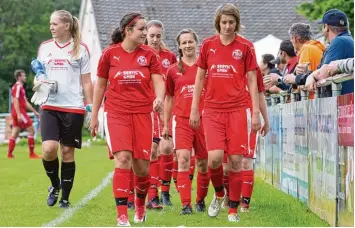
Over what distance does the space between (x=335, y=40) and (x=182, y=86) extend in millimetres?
2342

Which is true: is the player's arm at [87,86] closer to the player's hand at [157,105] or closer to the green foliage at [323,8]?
the player's hand at [157,105]

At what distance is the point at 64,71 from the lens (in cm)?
1307

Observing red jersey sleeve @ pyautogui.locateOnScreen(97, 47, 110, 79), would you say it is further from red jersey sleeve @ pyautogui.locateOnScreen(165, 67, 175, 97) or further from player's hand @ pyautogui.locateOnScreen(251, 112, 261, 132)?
red jersey sleeve @ pyautogui.locateOnScreen(165, 67, 175, 97)

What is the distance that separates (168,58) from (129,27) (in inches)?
121

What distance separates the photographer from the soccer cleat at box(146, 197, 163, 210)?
43.1 feet

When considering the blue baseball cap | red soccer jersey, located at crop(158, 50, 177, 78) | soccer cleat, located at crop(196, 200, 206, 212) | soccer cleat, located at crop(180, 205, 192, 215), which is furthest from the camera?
red soccer jersey, located at crop(158, 50, 177, 78)

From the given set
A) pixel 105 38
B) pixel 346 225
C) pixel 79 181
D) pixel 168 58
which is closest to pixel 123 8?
pixel 105 38

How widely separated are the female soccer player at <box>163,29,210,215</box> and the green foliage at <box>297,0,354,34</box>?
22.6m

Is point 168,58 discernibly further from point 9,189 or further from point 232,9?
point 9,189

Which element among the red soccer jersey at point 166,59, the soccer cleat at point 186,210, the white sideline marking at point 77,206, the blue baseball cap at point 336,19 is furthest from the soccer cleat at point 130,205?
the blue baseball cap at point 336,19

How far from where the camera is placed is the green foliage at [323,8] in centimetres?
3541

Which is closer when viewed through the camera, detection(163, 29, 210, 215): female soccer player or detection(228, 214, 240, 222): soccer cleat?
detection(228, 214, 240, 222): soccer cleat

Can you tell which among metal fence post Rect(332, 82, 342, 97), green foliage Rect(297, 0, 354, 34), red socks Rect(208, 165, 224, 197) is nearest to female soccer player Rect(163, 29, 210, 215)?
red socks Rect(208, 165, 224, 197)

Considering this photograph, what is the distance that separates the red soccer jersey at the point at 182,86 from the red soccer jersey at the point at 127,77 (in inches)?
70.3
